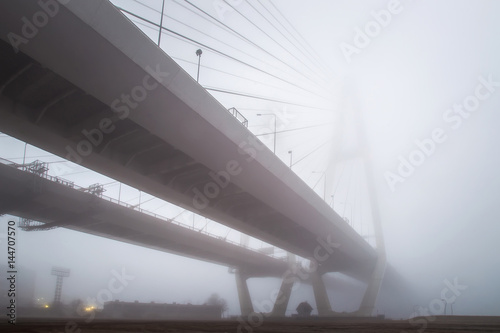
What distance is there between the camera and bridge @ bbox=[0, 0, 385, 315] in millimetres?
11102

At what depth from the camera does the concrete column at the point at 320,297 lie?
5038 centimetres

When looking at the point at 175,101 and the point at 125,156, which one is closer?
the point at 175,101

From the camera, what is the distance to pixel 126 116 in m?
14.6

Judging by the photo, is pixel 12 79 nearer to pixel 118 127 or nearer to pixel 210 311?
pixel 118 127

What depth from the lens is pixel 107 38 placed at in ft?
37.1

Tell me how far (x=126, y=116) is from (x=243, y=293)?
49.6 metres

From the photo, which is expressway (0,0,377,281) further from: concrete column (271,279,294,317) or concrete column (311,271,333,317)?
concrete column (271,279,294,317)

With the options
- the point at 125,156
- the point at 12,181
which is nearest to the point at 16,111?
the point at 125,156

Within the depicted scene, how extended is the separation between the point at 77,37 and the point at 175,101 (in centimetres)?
430

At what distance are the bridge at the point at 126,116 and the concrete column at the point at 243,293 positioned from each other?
113 ft

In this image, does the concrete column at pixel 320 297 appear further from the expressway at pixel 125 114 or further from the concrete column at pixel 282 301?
the expressway at pixel 125 114

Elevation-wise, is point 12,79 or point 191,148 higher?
point 12,79

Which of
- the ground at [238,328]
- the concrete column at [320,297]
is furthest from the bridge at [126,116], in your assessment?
the concrete column at [320,297]

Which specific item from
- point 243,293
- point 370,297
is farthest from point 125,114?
point 243,293
